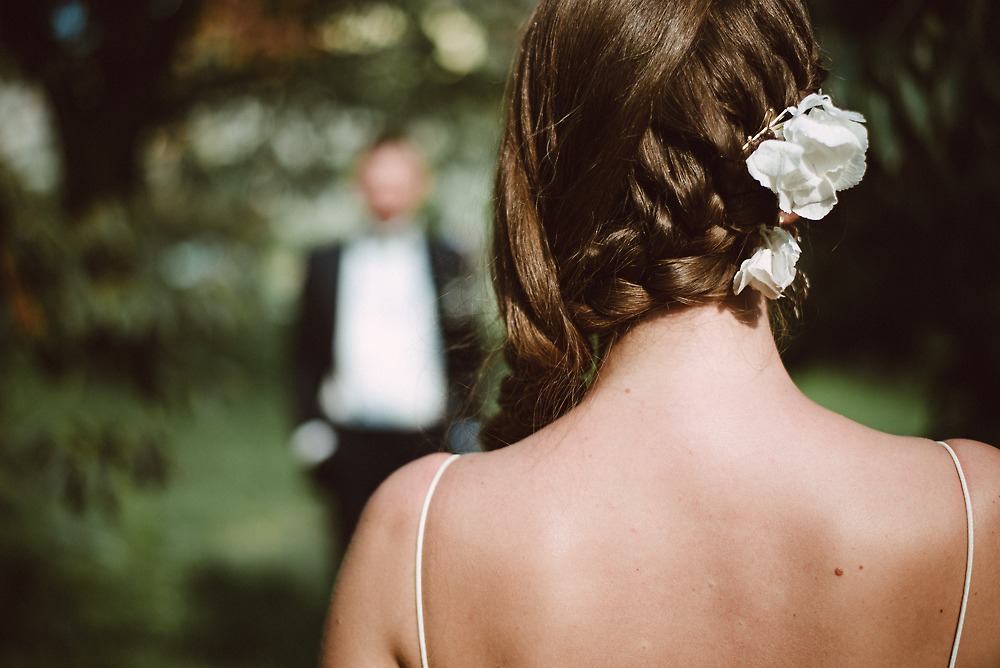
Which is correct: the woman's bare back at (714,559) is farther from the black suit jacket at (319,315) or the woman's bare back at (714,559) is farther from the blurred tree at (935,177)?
the black suit jacket at (319,315)

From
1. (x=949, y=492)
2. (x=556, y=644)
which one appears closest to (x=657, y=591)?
(x=556, y=644)

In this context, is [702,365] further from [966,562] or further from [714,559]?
[966,562]

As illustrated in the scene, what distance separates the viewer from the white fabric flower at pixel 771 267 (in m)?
1.09

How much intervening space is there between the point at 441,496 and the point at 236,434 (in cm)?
899

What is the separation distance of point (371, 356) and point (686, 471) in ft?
8.42

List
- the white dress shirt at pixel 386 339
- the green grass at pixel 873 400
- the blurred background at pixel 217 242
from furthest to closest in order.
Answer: the green grass at pixel 873 400 → the white dress shirt at pixel 386 339 → the blurred background at pixel 217 242

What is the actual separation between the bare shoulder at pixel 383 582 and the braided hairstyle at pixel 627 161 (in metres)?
0.29

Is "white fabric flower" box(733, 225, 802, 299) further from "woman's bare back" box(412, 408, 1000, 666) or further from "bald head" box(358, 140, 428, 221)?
"bald head" box(358, 140, 428, 221)

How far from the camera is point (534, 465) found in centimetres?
112

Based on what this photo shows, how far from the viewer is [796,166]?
106cm

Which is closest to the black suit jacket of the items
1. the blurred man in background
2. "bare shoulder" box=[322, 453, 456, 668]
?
the blurred man in background

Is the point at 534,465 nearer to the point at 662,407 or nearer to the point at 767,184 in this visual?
the point at 662,407

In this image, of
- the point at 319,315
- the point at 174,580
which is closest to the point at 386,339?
the point at 319,315

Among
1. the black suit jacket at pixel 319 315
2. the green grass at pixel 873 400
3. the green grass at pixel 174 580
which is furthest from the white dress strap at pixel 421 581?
the green grass at pixel 873 400
